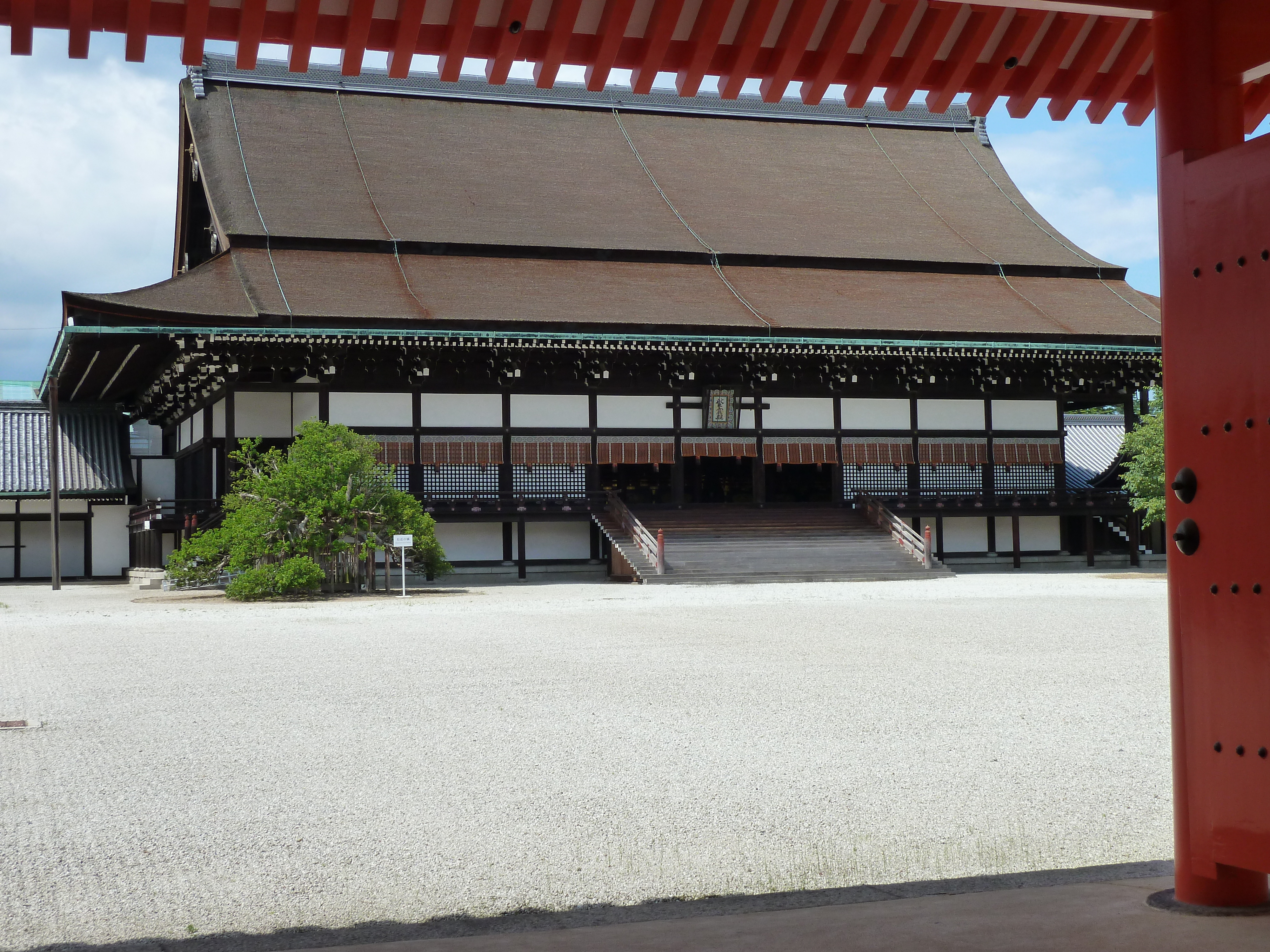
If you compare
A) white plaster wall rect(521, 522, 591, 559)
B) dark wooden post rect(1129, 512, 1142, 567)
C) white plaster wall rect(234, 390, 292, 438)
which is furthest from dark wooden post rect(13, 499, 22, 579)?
dark wooden post rect(1129, 512, 1142, 567)

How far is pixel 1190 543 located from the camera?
10.0ft

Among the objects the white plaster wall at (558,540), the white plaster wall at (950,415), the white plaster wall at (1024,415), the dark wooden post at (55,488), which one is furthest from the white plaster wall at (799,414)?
the dark wooden post at (55,488)

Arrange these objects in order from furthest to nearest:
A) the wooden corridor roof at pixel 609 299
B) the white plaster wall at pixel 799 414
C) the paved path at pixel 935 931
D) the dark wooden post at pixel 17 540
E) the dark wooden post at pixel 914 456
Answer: the dark wooden post at pixel 17 540 → the dark wooden post at pixel 914 456 → the white plaster wall at pixel 799 414 → the wooden corridor roof at pixel 609 299 → the paved path at pixel 935 931

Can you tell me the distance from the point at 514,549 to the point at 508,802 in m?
18.6

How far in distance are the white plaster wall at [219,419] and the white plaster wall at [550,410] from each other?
5.19m

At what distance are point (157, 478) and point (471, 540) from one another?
29.1 ft

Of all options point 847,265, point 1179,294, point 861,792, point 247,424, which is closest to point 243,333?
point 247,424

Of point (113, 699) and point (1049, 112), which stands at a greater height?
point (1049, 112)

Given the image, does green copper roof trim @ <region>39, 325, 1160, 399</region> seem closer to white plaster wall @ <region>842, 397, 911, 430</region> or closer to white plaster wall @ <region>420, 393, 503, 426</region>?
white plaster wall @ <region>420, 393, 503, 426</region>

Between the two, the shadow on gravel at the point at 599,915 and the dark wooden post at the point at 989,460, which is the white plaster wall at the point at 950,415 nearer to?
the dark wooden post at the point at 989,460

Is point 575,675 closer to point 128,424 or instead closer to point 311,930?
point 311,930

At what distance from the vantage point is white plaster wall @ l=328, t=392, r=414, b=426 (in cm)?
2206

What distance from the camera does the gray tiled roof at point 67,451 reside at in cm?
2555

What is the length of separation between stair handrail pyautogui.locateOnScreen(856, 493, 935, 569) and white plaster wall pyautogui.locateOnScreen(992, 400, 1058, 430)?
2888 mm
